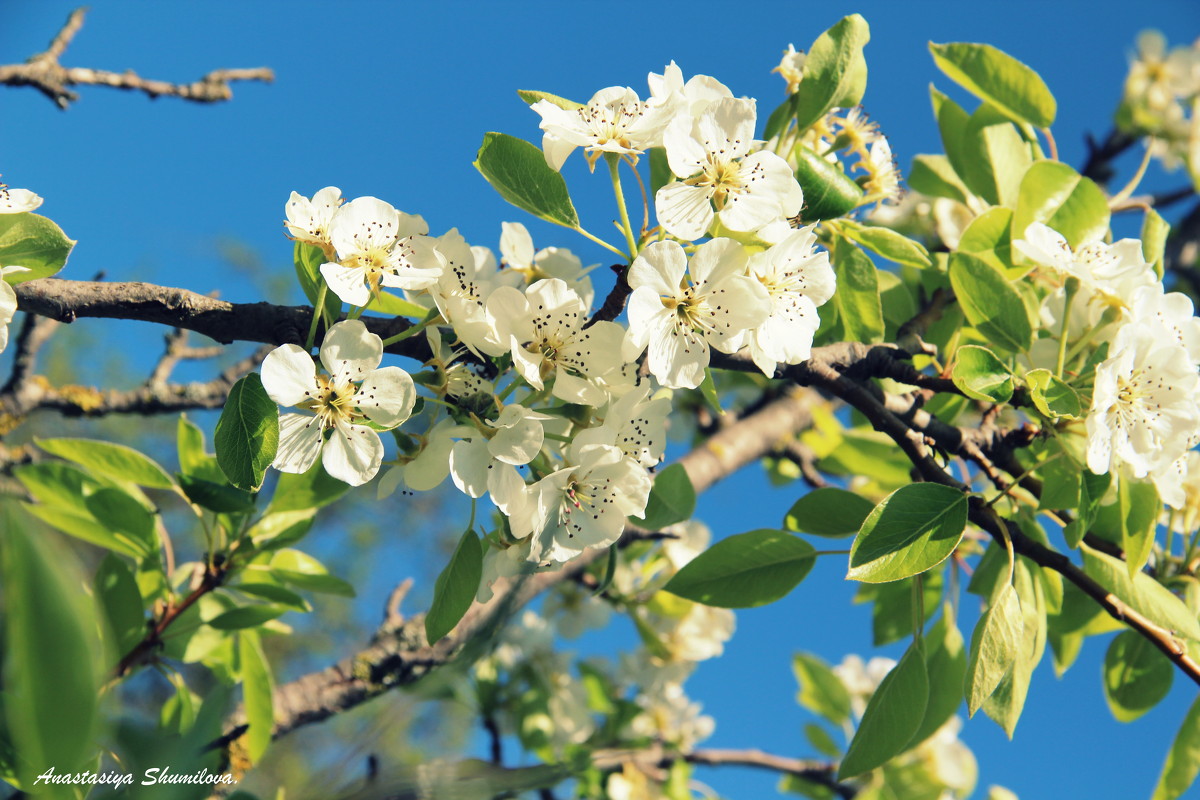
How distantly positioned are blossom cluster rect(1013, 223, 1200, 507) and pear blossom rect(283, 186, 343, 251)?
3.26 feet

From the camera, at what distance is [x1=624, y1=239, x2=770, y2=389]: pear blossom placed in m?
0.94

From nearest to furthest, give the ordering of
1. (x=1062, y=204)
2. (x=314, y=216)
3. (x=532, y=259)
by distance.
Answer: (x=314, y=216)
(x=532, y=259)
(x=1062, y=204)

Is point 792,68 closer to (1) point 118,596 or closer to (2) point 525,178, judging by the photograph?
(2) point 525,178

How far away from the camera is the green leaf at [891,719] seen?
3.88 ft

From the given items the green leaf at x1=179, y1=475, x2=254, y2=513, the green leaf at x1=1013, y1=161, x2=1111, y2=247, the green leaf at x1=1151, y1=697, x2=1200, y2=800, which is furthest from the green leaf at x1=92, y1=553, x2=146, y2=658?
the green leaf at x1=1151, y1=697, x2=1200, y2=800

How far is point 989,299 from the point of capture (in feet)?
4.04

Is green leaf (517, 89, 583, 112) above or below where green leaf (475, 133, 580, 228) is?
above

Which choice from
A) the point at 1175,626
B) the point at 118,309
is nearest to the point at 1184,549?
the point at 1175,626

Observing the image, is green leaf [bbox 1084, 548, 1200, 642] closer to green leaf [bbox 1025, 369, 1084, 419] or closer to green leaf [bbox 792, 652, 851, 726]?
green leaf [bbox 1025, 369, 1084, 419]

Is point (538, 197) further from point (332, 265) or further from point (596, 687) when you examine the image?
point (596, 687)

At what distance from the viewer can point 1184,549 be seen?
1585mm

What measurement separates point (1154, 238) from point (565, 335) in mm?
1194

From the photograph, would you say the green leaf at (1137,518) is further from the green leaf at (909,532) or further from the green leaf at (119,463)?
the green leaf at (119,463)

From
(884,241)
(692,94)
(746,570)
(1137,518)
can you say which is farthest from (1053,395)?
(692,94)
